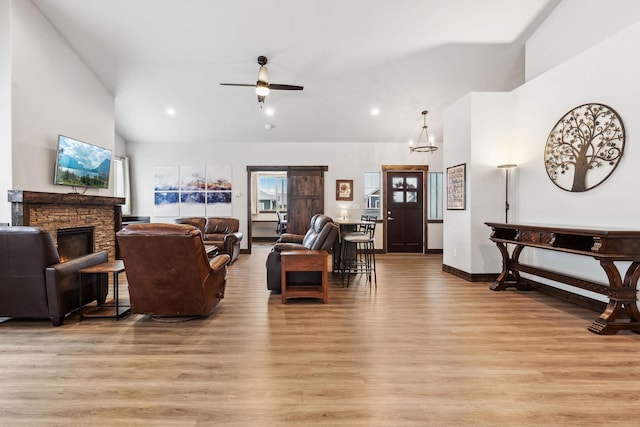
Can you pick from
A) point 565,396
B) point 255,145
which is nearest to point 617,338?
point 565,396

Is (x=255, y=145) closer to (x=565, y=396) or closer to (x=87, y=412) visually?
(x=87, y=412)

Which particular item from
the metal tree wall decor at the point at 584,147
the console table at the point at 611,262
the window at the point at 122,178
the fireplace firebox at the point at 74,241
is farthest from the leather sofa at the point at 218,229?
the metal tree wall decor at the point at 584,147

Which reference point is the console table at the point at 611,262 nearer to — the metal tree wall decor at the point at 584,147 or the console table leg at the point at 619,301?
the console table leg at the point at 619,301

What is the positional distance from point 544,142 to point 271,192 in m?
8.47

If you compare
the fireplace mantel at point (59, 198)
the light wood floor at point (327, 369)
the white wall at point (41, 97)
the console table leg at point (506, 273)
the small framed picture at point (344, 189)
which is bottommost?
the light wood floor at point (327, 369)

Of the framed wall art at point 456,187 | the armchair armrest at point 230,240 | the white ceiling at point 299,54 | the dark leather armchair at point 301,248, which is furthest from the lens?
the armchair armrest at point 230,240

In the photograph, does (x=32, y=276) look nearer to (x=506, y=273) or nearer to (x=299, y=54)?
(x=299, y=54)

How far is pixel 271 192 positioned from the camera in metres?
11.4

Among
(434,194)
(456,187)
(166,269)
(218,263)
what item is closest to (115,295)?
(166,269)

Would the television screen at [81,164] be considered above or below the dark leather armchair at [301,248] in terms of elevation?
above

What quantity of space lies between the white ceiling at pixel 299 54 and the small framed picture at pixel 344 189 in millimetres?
1571

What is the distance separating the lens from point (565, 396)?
1978 mm

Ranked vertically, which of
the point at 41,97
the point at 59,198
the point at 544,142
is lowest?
the point at 59,198

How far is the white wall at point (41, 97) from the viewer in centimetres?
421
